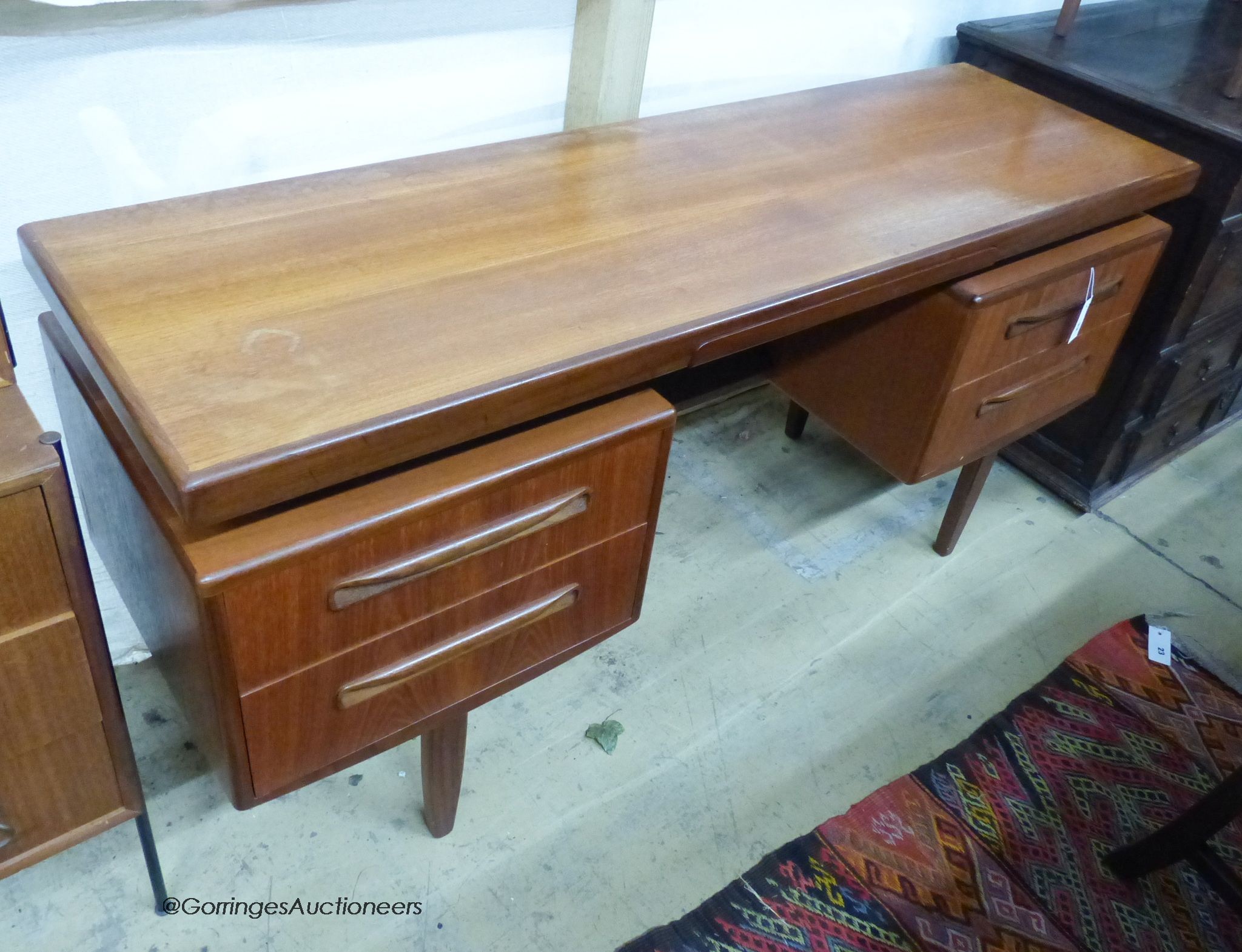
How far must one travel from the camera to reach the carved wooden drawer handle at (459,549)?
71 cm

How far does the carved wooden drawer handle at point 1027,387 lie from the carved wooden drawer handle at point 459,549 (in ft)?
2.08

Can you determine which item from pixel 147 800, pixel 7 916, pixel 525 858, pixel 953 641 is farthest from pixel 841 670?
pixel 7 916

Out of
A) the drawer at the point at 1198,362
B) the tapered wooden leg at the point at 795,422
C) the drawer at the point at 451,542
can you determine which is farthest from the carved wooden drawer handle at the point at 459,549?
the drawer at the point at 1198,362

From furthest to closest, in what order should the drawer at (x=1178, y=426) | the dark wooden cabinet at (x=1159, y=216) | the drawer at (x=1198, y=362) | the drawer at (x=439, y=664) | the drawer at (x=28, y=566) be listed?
the drawer at (x=1178, y=426)
the drawer at (x=1198, y=362)
the dark wooden cabinet at (x=1159, y=216)
the drawer at (x=439, y=664)
the drawer at (x=28, y=566)

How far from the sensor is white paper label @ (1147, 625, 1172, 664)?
1.49 meters

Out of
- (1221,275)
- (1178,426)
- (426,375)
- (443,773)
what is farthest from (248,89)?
(1178,426)

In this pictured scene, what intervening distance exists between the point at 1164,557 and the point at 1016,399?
0.66 metres

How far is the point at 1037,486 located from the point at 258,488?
60.8 inches

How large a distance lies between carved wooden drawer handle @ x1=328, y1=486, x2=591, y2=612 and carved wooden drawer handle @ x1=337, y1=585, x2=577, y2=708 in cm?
9

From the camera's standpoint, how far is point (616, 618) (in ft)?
3.18

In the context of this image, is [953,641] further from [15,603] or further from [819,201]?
[15,603]

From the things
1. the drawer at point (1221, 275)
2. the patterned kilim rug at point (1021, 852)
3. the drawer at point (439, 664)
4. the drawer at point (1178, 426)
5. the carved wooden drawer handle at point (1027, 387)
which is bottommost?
the patterned kilim rug at point (1021, 852)

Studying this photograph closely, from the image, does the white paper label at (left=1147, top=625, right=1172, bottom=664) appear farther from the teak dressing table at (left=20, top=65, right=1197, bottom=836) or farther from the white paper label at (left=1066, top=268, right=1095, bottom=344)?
the teak dressing table at (left=20, top=65, right=1197, bottom=836)

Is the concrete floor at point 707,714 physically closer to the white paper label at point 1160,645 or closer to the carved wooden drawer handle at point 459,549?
the white paper label at point 1160,645
